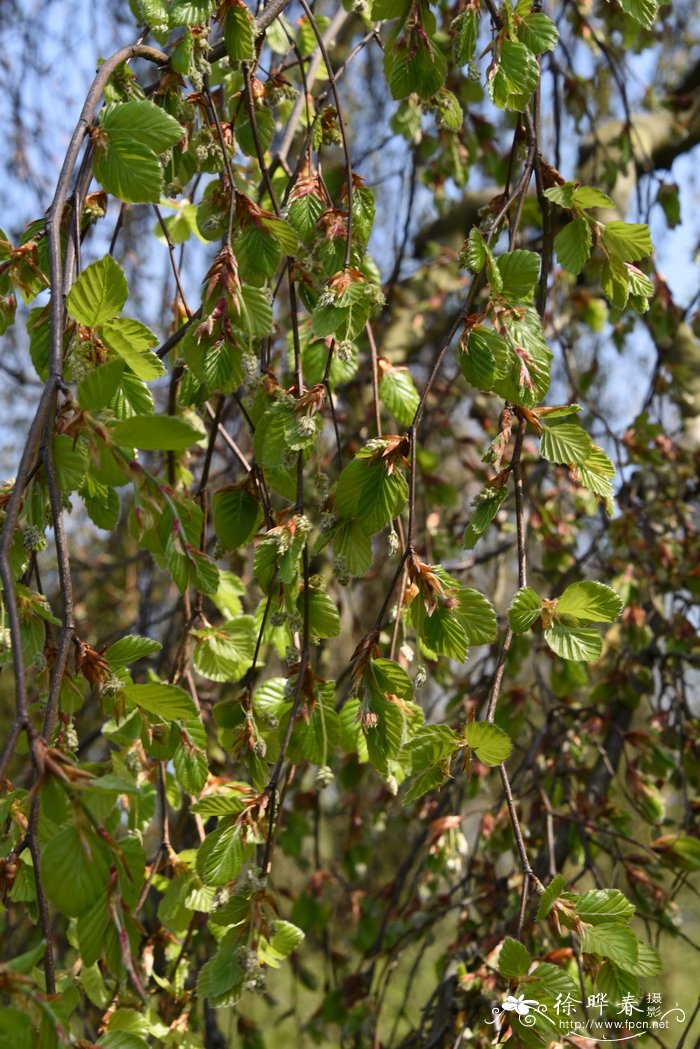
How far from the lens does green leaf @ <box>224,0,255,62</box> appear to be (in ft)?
2.98

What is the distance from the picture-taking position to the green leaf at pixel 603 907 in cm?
81

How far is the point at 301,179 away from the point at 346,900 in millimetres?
1754

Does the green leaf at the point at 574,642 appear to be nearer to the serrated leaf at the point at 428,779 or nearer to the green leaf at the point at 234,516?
the serrated leaf at the point at 428,779

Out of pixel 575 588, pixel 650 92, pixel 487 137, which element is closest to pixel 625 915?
pixel 575 588

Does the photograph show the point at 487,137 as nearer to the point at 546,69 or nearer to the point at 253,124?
the point at 546,69

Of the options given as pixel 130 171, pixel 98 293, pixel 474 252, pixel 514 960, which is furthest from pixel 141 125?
pixel 514 960

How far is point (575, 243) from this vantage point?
3.05ft

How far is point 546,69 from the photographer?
1791 mm

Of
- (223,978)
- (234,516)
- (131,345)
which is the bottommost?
(223,978)

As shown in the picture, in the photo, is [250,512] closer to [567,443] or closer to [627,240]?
[567,443]

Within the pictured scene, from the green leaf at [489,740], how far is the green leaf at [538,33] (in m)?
0.60

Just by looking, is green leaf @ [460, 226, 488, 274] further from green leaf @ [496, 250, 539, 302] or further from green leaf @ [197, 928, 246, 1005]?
green leaf @ [197, 928, 246, 1005]

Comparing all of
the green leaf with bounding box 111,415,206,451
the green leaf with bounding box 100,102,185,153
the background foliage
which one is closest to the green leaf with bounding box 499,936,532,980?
the background foliage

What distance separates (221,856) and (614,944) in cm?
33
